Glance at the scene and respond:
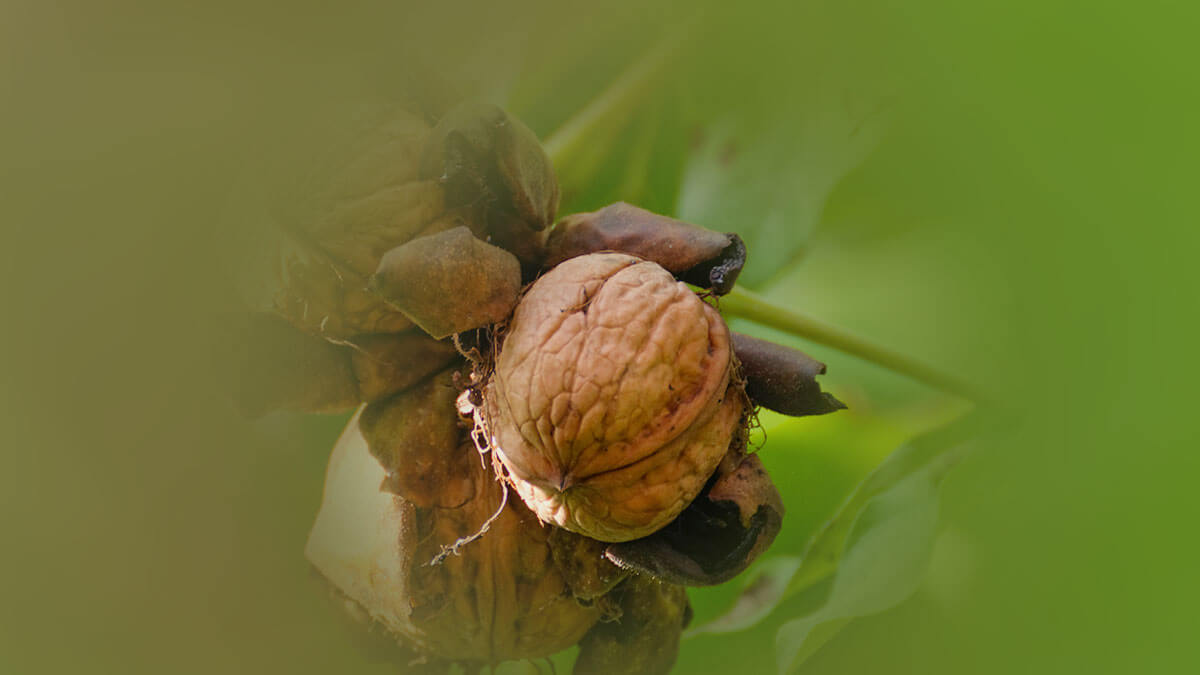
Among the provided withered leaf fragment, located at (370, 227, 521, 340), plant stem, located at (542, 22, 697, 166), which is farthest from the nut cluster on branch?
plant stem, located at (542, 22, 697, 166)

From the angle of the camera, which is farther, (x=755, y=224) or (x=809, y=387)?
(x=755, y=224)

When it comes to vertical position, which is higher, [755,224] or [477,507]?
[755,224]

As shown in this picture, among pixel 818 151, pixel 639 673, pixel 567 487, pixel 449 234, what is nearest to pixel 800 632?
pixel 639 673

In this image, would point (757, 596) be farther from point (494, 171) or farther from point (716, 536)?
point (494, 171)

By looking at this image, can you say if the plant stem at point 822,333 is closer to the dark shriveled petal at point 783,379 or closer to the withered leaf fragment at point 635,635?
the dark shriveled petal at point 783,379

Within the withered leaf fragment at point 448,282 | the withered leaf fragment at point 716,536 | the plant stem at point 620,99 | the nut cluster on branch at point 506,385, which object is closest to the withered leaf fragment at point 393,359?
the nut cluster on branch at point 506,385

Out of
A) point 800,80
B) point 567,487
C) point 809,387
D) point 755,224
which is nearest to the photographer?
point 567,487

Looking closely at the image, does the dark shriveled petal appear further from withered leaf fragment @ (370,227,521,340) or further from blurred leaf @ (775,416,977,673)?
withered leaf fragment @ (370,227,521,340)

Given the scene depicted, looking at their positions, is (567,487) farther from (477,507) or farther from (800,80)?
(800,80)
